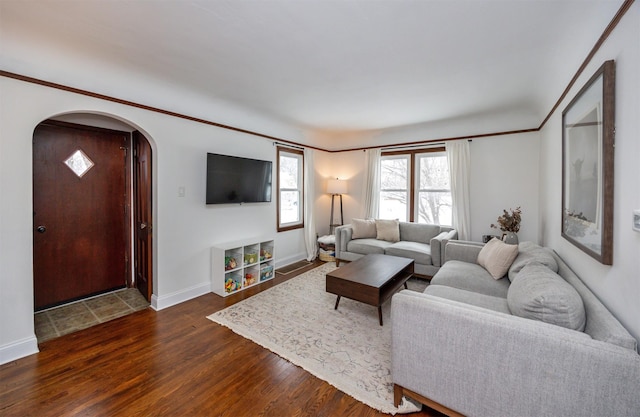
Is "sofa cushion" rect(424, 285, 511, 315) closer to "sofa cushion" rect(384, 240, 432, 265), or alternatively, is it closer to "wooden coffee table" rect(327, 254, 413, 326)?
"wooden coffee table" rect(327, 254, 413, 326)

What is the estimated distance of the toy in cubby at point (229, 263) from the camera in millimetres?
3494

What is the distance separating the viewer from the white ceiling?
166 cm

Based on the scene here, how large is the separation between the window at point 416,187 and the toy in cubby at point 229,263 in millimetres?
2885

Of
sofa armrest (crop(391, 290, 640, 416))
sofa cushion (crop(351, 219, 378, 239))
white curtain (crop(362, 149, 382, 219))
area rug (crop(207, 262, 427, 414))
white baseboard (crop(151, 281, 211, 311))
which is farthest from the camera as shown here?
white curtain (crop(362, 149, 382, 219))

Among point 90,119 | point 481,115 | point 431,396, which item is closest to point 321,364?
point 431,396

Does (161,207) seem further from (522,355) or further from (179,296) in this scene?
(522,355)

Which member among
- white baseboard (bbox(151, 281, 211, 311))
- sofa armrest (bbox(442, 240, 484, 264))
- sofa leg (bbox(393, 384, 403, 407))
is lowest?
sofa leg (bbox(393, 384, 403, 407))

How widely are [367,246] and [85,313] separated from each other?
141 inches

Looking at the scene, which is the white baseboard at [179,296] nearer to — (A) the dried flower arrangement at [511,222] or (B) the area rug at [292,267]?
(B) the area rug at [292,267]

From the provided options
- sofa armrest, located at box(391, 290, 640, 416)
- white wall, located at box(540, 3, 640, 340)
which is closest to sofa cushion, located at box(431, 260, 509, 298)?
white wall, located at box(540, 3, 640, 340)

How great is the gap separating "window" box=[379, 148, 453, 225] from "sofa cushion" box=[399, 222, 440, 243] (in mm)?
291

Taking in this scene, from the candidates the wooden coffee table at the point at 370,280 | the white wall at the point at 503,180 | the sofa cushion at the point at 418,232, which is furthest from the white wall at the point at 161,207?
the white wall at the point at 503,180

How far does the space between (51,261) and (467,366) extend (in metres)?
4.07

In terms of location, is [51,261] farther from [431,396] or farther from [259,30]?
[431,396]
